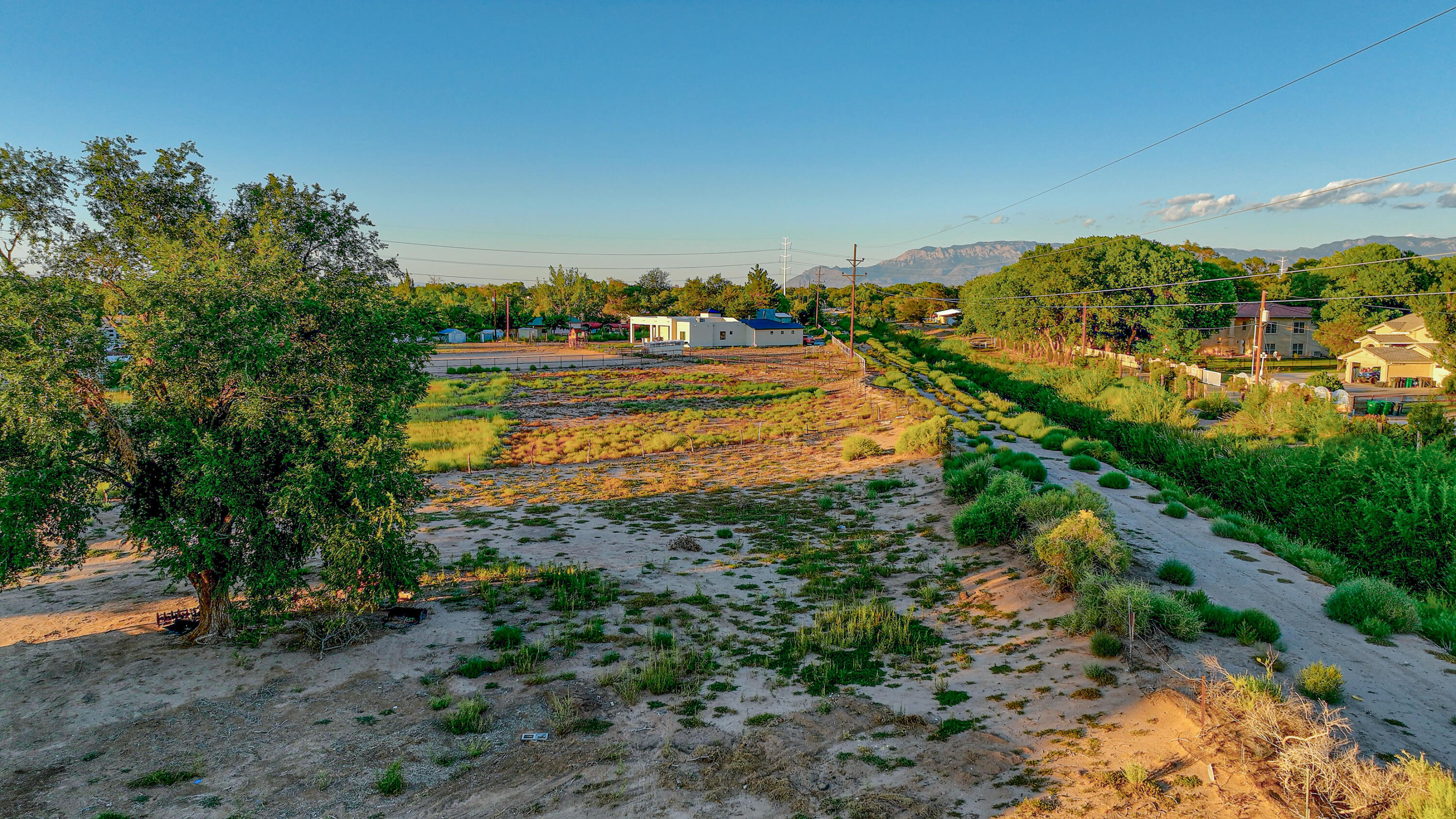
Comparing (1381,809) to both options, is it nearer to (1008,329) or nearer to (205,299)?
(205,299)

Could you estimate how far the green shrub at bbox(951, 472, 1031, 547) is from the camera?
617 inches

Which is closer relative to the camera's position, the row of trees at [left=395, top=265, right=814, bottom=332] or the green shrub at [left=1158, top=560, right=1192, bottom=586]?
the green shrub at [left=1158, top=560, right=1192, bottom=586]

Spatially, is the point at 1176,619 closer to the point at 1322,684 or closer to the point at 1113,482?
the point at 1322,684

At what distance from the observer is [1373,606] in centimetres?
A: 1116

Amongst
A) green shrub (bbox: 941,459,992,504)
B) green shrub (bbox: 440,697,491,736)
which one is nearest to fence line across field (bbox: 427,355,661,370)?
green shrub (bbox: 941,459,992,504)

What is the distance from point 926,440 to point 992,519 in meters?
9.04

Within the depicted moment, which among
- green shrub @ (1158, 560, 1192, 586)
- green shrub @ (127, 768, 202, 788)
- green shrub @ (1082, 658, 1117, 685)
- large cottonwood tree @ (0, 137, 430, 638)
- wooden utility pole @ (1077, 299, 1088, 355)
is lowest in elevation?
green shrub @ (127, 768, 202, 788)

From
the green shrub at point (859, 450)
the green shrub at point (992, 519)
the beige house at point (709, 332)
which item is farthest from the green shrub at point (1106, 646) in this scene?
the beige house at point (709, 332)

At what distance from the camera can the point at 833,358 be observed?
2633 inches

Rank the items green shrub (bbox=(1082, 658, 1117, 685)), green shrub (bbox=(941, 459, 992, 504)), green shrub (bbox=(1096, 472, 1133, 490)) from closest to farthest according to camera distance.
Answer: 1. green shrub (bbox=(1082, 658, 1117, 685))
2. green shrub (bbox=(941, 459, 992, 504))
3. green shrub (bbox=(1096, 472, 1133, 490))

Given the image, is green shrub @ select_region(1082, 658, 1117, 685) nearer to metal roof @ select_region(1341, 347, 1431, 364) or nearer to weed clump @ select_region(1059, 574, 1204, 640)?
weed clump @ select_region(1059, 574, 1204, 640)

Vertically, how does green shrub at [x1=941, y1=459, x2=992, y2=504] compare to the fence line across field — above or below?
below

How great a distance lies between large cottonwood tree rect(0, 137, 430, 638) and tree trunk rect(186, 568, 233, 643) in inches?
1.0

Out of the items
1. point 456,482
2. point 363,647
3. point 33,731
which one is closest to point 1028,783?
point 363,647
